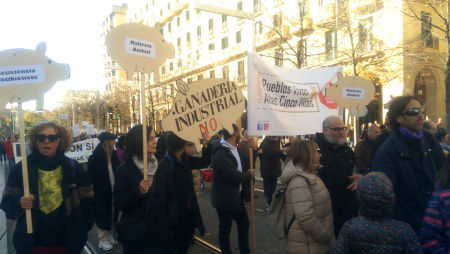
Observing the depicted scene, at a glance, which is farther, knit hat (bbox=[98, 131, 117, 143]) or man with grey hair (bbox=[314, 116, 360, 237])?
knit hat (bbox=[98, 131, 117, 143])

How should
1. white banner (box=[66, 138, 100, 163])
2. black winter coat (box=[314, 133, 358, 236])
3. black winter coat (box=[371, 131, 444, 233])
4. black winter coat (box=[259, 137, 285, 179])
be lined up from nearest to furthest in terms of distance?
black winter coat (box=[371, 131, 444, 233]), black winter coat (box=[314, 133, 358, 236]), black winter coat (box=[259, 137, 285, 179]), white banner (box=[66, 138, 100, 163])

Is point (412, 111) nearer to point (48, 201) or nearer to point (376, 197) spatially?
point (376, 197)

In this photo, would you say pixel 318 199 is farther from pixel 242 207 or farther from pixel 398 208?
pixel 242 207

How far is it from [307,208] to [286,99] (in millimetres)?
2130

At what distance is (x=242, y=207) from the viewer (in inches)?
178

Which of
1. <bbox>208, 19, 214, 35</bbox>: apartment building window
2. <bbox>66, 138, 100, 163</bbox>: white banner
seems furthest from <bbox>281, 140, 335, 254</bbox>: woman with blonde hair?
<bbox>208, 19, 214, 35</bbox>: apartment building window

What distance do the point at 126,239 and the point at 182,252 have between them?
2.50 ft

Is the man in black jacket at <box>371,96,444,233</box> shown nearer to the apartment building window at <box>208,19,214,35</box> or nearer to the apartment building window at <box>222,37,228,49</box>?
the apartment building window at <box>222,37,228,49</box>

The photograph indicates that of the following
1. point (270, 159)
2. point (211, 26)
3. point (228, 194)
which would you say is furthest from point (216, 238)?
point (211, 26)

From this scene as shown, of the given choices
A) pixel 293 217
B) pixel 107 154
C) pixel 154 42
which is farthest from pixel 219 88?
pixel 107 154

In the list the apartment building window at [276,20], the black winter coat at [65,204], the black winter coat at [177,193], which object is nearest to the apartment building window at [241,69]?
the apartment building window at [276,20]

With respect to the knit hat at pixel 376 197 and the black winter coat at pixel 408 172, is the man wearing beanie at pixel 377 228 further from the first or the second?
the black winter coat at pixel 408 172

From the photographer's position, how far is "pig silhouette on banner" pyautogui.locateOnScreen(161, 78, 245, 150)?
3938mm

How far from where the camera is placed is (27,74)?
3.33 m
